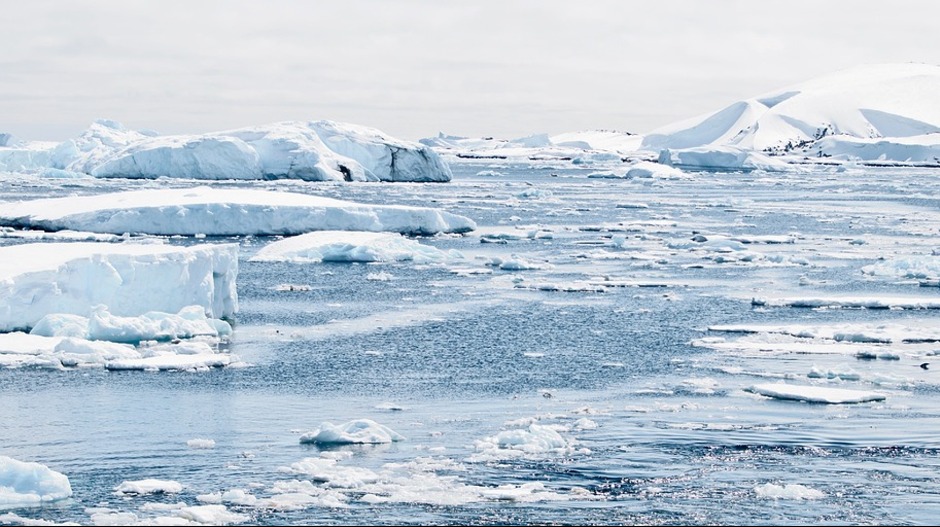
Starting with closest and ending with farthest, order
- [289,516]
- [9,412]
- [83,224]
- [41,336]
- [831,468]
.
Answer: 1. [289,516]
2. [831,468]
3. [9,412]
4. [41,336]
5. [83,224]

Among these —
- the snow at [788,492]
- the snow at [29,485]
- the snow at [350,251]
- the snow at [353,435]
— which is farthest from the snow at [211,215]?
the snow at [788,492]

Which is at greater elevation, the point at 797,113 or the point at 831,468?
the point at 797,113

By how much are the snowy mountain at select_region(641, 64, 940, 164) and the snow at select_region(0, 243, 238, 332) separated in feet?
232

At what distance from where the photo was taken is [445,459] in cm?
772

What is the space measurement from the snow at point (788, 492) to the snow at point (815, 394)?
8.03ft

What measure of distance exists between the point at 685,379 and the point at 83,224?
14.6 metres

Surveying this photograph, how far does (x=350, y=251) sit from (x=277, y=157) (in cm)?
2091

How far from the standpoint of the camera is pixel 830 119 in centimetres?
9319

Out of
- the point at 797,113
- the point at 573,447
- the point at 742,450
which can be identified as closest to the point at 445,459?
the point at 573,447

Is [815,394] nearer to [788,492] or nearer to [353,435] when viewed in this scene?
[788,492]

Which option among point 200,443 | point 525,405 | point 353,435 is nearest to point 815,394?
point 525,405

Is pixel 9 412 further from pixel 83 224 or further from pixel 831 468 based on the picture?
pixel 83 224

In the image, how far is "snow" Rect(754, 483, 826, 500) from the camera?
698cm

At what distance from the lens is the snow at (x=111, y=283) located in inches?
462
